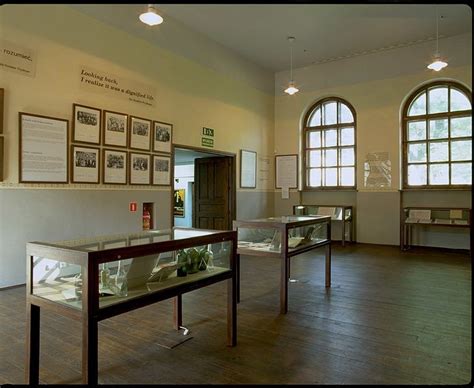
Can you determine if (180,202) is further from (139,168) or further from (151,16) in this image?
(151,16)

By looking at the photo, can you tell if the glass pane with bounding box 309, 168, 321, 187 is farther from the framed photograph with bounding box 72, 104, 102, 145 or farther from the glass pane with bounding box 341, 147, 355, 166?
the framed photograph with bounding box 72, 104, 102, 145

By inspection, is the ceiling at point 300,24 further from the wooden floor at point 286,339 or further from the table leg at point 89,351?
the table leg at point 89,351

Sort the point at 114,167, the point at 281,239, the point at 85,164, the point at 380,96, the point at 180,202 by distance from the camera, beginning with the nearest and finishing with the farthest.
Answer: the point at 281,239 < the point at 85,164 < the point at 114,167 < the point at 380,96 < the point at 180,202

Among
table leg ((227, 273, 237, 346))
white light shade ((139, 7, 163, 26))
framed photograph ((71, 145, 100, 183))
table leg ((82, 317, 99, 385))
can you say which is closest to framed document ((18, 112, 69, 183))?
framed photograph ((71, 145, 100, 183))

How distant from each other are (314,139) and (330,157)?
2.03 feet

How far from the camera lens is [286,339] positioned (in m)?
2.87

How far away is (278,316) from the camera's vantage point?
3.42 m

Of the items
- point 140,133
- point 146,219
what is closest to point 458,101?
point 140,133

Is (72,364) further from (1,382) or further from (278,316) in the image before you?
(278,316)

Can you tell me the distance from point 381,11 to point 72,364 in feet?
22.0

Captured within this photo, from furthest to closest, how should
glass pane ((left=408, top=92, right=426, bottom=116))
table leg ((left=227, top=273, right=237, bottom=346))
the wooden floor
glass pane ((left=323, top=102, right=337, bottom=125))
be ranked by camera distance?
1. glass pane ((left=323, top=102, right=337, bottom=125))
2. glass pane ((left=408, top=92, right=426, bottom=116))
3. table leg ((left=227, top=273, right=237, bottom=346))
4. the wooden floor

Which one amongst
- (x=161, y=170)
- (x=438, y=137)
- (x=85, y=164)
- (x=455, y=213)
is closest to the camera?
(x=85, y=164)

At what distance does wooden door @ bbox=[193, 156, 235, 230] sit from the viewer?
7.97 meters

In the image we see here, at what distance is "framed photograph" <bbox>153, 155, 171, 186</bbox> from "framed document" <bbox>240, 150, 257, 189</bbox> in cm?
227
